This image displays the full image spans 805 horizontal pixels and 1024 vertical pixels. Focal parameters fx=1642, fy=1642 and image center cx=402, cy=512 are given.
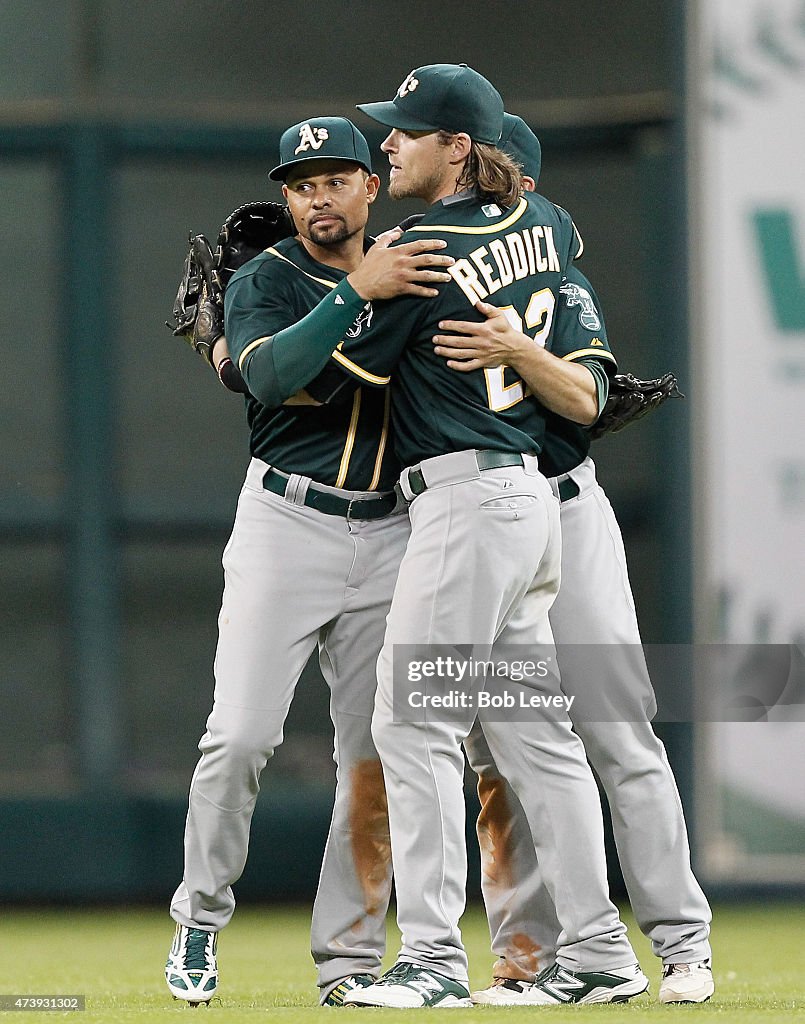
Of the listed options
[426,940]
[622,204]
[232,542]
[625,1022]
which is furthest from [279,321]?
[622,204]

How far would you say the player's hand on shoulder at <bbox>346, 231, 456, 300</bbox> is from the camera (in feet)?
9.43

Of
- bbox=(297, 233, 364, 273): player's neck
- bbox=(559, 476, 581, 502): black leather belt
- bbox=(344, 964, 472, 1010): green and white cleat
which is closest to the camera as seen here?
bbox=(344, 964, 472, 1010): green and white cleat

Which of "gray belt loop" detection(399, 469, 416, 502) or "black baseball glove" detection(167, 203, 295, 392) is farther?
"black baseball glove" detection(167, 203, 295, 392)

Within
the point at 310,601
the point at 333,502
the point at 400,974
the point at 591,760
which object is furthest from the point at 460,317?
the point at 400,974

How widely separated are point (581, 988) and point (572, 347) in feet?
3.88

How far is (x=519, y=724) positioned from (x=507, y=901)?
47 centimetres

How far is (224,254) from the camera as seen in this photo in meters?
3.58

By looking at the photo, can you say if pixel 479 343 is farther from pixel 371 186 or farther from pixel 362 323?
pixel 371 186

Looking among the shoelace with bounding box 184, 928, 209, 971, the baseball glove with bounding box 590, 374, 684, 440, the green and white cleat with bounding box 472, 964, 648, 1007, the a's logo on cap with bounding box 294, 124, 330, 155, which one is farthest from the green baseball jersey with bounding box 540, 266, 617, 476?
the shoelace with bounding box 184, 928, 209, 971

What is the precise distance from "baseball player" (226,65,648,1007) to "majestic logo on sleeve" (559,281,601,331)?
0.29 feet

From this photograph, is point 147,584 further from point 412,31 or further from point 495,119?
point 495,119

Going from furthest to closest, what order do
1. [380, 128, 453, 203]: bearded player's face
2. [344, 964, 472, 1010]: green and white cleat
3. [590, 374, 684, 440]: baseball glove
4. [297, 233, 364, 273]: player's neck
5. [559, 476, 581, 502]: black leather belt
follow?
[590, 374, 684, 440]: baseball glove → [297, 233, 364, 273]: player's neck → [559, 476, 581, 502]: black leather belt → [380, 128, 453, 203]: bearded player's face → [344, 964, 472, 1010]: green and white cleat

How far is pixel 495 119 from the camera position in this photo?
304 centimetres

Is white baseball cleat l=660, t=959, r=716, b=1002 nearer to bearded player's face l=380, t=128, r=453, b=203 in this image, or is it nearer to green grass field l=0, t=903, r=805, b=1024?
green grass field l=0, t=903, r=805, b=1024
